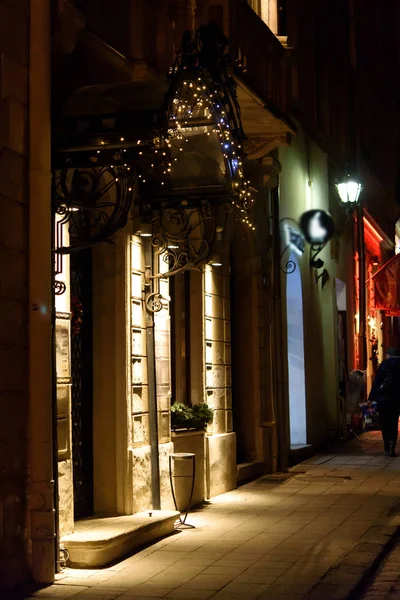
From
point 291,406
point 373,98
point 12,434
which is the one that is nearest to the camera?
point 12,434

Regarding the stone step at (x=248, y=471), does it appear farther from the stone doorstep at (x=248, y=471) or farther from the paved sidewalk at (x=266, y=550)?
the paved sidewalk at (x=266, y=550)

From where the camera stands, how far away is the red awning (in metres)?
28.3

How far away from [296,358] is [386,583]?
11.2m

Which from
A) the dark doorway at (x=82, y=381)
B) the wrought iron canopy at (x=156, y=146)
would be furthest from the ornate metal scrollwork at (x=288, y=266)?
the dark doorway at (x=82, y=381)

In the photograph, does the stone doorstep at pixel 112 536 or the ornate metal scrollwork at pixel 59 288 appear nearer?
the stone doorstep at pixel 112 536

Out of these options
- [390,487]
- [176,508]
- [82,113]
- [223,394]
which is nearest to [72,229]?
[82,113]

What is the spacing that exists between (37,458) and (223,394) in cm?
627

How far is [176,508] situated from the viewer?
12.0m

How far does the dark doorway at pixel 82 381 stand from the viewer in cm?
1091

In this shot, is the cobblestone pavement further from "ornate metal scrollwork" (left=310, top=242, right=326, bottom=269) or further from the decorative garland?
"ornate metal scrollwork" (left=310, top=242, right=326, bottom=269)

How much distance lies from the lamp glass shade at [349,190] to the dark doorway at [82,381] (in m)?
12.3

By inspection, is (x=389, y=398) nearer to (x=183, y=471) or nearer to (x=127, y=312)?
(x=183, y=471)

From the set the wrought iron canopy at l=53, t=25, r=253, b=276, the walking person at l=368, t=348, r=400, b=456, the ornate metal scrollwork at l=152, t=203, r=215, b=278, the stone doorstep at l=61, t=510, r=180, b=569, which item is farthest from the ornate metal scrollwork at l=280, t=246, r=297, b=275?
the stone doorstep at l=61, t=510, r=180, b=569

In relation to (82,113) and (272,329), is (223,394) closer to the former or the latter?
(272,329)
